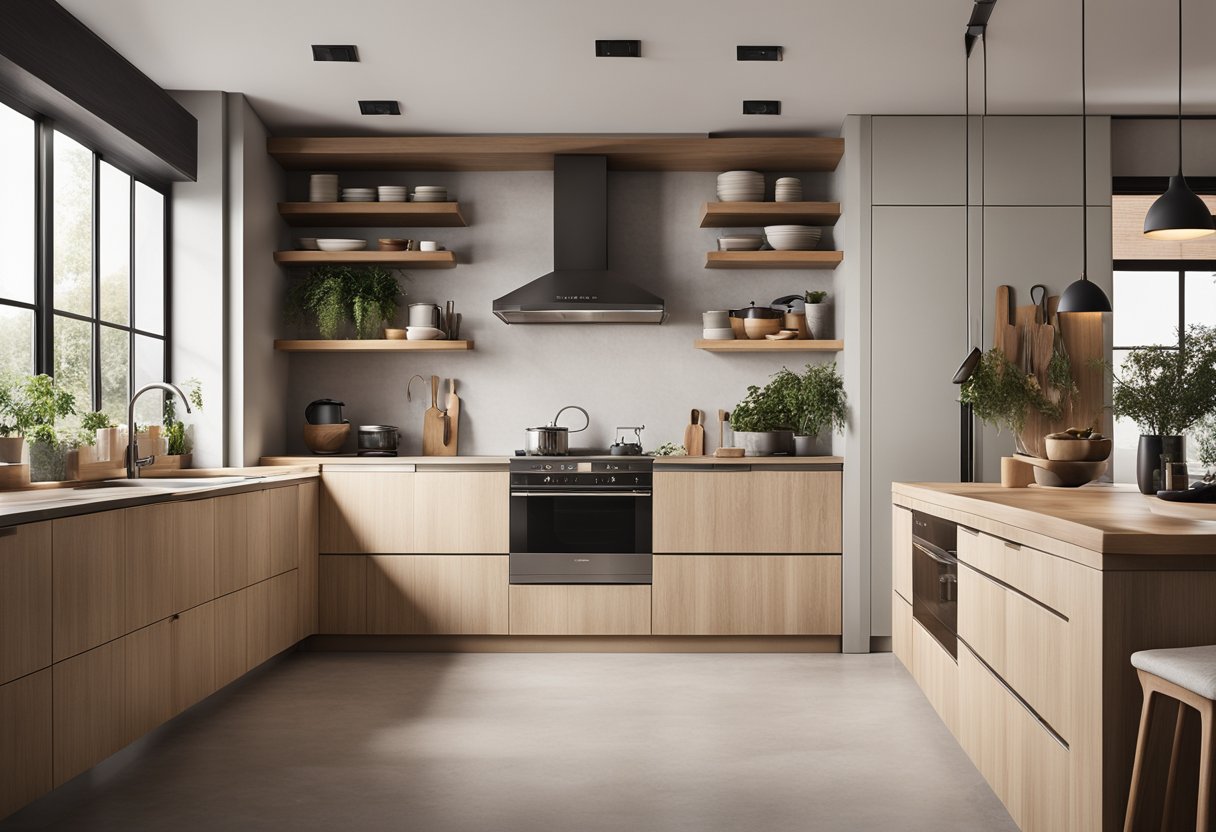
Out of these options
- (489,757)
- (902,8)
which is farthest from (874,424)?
(489,757)

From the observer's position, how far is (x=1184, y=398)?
9.82 ft

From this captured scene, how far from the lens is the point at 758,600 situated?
4.53m

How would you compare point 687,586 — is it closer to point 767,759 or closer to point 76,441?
point 767,759

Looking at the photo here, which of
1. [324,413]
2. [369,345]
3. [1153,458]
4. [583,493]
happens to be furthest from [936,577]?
[324,413]

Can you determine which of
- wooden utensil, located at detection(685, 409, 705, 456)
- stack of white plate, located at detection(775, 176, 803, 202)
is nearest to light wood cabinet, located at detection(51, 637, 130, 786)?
wooden utensil, located at detection(685, 409, 705, 456)

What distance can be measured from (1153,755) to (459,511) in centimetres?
334

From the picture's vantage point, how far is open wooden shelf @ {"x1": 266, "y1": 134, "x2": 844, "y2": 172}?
15.5ft

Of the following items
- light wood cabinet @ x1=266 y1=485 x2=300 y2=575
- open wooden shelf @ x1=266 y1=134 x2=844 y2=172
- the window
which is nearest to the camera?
the window

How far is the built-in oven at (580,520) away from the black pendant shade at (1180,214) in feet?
7.89

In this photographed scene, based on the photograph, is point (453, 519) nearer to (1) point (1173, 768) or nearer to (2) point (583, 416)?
(2) point (583, 416)

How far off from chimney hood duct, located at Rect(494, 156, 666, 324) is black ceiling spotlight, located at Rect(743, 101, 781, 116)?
80 centimetres

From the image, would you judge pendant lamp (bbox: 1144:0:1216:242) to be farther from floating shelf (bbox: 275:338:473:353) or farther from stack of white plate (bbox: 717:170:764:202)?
floating shelf (bbox: 275:338:473:353)

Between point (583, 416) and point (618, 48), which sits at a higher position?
point (618, 48)

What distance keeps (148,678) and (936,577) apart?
99.7 inches
